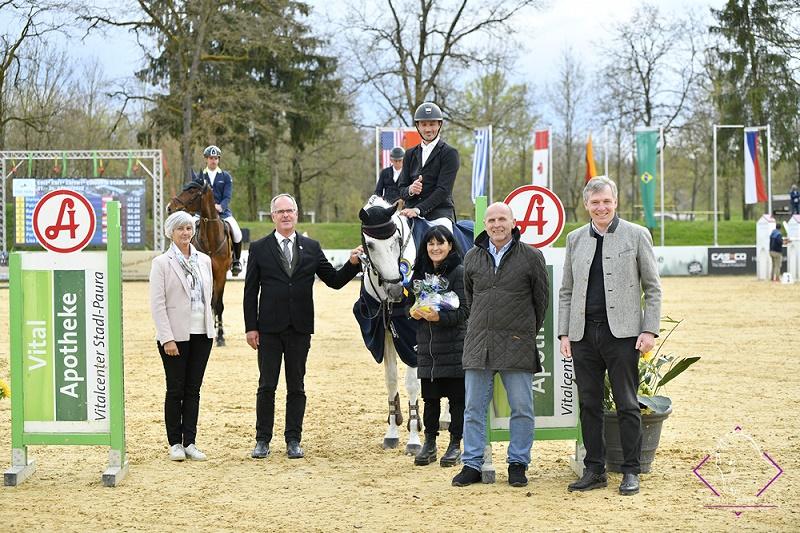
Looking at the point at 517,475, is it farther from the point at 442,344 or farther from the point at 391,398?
the point at 391,398

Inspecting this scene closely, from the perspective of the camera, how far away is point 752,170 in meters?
33.1

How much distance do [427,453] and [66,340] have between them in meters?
2.68

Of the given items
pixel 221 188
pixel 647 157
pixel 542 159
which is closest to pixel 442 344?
pixel 221 188

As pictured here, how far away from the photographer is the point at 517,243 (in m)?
6.36

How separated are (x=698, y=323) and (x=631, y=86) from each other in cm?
3004

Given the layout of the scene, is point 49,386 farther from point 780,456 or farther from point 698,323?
point 698,323

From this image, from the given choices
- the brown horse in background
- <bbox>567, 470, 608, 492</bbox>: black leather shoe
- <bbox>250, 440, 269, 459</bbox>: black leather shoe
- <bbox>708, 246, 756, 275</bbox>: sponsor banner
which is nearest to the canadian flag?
<bbox>708, 246, 756, 275</bbox>: sponsor banner

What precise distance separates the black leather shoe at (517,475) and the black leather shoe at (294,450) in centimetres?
179

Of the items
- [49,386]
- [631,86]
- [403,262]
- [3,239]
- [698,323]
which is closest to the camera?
[49,386]

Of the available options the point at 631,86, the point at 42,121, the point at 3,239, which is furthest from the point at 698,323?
the point at 631,86

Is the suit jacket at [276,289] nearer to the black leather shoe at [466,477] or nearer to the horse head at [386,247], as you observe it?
the horse head at [386,247]

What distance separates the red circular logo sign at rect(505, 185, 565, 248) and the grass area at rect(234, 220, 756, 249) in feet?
109

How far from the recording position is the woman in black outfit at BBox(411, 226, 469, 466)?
6.88m

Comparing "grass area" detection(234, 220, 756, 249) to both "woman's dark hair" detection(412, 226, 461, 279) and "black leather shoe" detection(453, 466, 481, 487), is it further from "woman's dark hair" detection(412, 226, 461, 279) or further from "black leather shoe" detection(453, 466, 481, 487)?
"black leather shoe" detection(453, 466, 481, 487)
